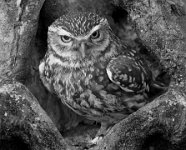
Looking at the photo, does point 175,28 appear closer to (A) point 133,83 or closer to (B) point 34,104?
(A) point 133,83

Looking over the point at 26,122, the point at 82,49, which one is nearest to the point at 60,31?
the point at 82,49

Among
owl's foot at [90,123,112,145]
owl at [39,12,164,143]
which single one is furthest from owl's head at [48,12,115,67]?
owl's foot at [90,123,112,145]

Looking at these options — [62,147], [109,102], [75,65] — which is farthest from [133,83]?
[62,147]

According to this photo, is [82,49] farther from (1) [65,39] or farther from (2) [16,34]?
(2) [16,34]

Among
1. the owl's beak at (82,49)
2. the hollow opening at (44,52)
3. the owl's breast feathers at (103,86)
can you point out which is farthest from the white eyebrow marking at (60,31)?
the hollow opening at (44,52)

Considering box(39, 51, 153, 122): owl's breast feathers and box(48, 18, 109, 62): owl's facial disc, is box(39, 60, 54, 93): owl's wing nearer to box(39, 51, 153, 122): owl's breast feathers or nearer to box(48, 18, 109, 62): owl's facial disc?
box(39, 51, 153, 122): owl's breast feathers

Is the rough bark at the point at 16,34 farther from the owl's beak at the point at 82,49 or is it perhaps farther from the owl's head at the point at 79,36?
the owl's beak at the point at 82,49
